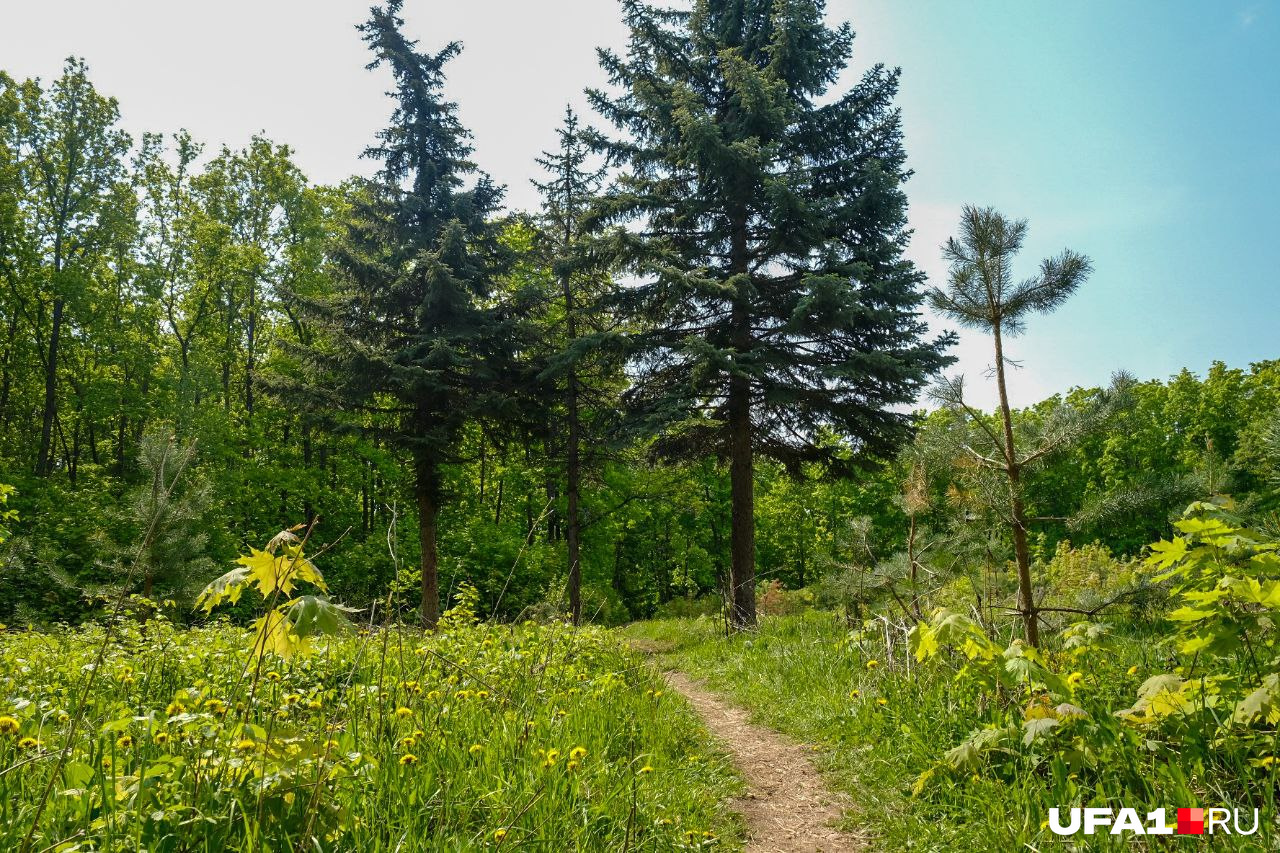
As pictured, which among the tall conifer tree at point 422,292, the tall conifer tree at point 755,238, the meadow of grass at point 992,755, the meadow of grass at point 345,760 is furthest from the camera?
the tall conifer tree at point 422,292

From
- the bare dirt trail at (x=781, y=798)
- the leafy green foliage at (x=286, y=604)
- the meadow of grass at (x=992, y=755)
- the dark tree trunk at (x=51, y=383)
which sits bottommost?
the bare dirt trail at (x=781, y=798)

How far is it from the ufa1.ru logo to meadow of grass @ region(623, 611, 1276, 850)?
0.04 m

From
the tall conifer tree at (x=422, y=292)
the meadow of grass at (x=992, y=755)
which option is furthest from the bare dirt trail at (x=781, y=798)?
the tall conifer tree at (x=422, y=292)

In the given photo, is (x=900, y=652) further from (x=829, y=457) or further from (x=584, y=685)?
(x=829, y=457)

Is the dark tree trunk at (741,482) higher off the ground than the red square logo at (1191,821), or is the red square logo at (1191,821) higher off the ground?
the dark tree trunk at (741,482)

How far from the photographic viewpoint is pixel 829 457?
12.2 m

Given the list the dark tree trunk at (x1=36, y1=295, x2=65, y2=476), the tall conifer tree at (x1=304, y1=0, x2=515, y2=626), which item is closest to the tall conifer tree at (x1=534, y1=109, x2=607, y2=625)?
the tall conifer tree at (x1=304, y1=0, x2=515, y2=626)

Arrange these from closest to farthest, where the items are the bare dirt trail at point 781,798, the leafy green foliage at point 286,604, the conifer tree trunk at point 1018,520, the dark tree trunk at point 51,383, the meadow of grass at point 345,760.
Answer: the leafy green foliage at point 286,604 → the meadow of grass at point 345,760 → the bare dirt trail at point 781,798 → the conifer tree trunk at point 1018,520 → the dark tree trunk at point 51,383

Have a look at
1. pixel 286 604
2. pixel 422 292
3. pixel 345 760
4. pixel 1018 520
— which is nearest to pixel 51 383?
pixel 422 292

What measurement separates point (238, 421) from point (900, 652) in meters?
23.0

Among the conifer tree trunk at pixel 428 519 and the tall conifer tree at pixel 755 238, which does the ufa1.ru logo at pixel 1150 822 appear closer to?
the tall conifer tree at pixel 755 238

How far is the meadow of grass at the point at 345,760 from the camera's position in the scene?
1.96m

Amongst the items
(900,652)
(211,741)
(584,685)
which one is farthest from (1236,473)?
(211,741)

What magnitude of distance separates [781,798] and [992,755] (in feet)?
4.20
